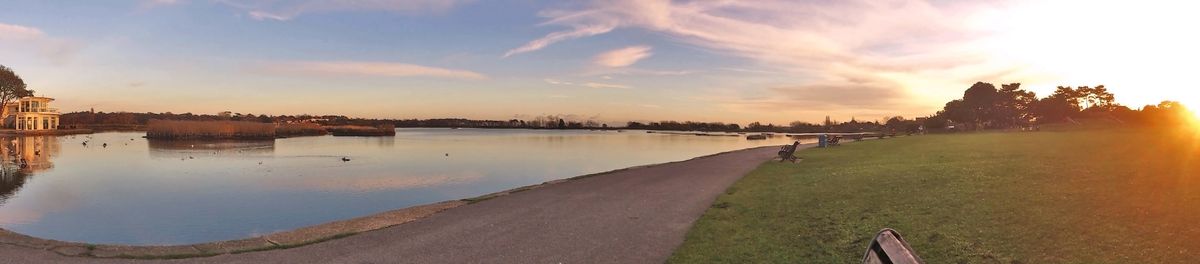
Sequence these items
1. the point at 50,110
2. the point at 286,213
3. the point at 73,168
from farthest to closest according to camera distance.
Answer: the point at 50,110 < the point at 73,168 < the point at 286,213

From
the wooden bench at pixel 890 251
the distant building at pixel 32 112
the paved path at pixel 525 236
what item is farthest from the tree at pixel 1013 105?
the distant building at pixel 32 112

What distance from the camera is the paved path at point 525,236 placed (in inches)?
413

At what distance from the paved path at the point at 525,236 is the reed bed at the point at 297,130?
10472cm

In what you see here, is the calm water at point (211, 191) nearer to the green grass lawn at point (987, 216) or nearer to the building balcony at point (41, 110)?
the green grass lawn at point (987, 216)

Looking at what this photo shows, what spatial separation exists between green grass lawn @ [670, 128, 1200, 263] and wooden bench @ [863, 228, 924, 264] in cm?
558

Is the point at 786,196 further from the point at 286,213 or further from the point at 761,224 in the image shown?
the point at 286,213

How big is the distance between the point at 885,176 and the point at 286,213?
20977 millimetres

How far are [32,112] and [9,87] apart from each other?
6809 millimetres

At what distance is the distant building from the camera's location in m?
97.2

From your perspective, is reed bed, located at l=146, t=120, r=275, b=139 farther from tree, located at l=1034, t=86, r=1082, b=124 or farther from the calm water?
tree, located at l=1034, t=86, r=1082, b=124

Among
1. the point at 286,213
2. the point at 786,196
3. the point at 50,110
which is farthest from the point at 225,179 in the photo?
the point at 50,110

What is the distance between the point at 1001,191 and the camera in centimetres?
1241

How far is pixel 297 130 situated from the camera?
4537 inches

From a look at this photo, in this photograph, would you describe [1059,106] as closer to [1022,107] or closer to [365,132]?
[1022,107]
